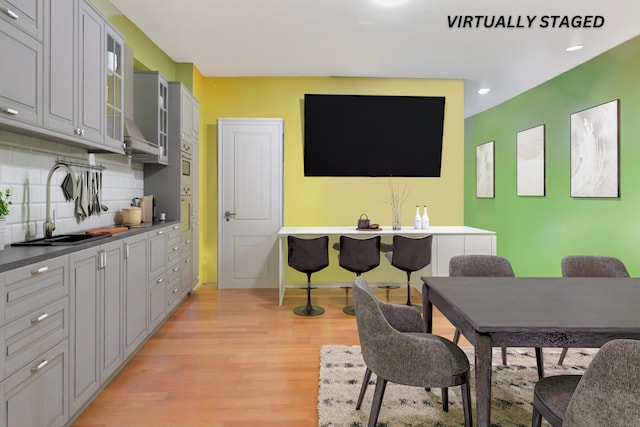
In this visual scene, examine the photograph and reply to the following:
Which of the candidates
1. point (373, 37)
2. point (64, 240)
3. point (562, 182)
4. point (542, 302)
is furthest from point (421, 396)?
point (562, 182)

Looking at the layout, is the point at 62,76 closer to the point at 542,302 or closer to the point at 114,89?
the point at 114,89

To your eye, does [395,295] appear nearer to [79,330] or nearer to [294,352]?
[294,352]


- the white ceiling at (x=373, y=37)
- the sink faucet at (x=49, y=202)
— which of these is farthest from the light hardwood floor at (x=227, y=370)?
the white ceiling at (x=373, y=37)

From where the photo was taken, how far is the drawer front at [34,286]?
1.59m

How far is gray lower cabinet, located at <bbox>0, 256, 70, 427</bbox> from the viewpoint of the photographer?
5.17ft

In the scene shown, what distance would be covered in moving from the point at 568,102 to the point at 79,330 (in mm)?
5608

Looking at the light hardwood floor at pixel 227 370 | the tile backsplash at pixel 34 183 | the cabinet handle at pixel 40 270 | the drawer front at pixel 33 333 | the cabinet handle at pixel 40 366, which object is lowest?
the light hardwood floor at pixel 227 370

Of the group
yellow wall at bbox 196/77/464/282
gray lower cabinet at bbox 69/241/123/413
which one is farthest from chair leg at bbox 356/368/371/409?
yellow wall at bbox 196/77/464/282

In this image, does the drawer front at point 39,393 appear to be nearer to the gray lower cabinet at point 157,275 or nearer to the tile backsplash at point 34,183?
the tile backsplash at point 34,183

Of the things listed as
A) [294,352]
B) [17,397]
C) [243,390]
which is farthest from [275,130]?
[17,397]

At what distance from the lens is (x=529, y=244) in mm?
5770

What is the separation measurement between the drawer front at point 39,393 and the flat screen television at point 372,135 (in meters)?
3.84

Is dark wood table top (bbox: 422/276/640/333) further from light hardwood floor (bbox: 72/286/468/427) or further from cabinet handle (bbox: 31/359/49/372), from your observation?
cabinet handle (bbox: 31/359/49/372)

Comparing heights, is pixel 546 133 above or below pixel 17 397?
above
